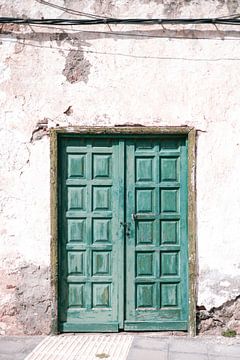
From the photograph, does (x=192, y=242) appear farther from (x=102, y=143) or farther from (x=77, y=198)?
(x=102, y=143)

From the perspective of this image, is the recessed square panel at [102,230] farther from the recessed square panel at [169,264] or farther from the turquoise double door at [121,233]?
the recessed square panel at [169,264]

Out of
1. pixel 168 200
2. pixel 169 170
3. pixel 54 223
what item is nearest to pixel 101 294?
pixel 54 223

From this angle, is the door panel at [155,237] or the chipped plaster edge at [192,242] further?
the door panel at [155,237]

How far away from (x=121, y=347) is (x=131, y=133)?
219cm

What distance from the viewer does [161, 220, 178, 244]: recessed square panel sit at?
7898 mm

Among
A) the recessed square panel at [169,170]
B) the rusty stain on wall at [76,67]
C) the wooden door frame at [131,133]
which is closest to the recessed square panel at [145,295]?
the wooden door frame at [131,133]

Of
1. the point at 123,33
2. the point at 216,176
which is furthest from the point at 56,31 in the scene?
the point at 216,176

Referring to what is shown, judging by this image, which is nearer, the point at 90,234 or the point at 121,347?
the point at 121,347

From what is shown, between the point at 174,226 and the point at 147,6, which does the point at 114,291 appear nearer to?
the point at 174,226

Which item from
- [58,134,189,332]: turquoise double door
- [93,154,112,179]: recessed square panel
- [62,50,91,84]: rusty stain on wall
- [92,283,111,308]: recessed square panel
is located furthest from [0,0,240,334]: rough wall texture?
[92,283,111,308]: recessed square panel

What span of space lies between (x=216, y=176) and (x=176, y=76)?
113cm

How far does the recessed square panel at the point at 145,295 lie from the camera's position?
789 cm

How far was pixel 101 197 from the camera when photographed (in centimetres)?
788

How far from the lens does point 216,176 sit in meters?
7.78
